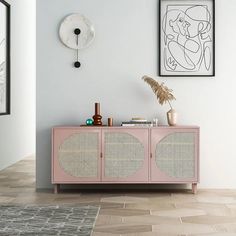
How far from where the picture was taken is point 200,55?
571cm

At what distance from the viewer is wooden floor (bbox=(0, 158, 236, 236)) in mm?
3893

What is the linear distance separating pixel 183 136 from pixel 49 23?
Answer: 176cm

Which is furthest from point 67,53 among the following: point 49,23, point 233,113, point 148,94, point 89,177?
point 233,113

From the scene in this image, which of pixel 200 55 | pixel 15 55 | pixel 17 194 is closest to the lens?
pixel 17 194

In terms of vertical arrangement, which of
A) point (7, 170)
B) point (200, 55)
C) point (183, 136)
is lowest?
point (7, 170)

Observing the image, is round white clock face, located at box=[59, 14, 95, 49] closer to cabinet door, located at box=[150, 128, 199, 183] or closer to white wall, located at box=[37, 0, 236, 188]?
white wall, located at box=[37, 0, 236, 188]

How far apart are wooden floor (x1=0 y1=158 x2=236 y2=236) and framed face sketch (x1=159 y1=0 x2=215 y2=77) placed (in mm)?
1239

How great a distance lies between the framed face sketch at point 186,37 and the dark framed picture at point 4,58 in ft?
7.80

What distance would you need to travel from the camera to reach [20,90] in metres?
8.39

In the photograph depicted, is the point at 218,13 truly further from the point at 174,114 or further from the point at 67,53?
the point at 67,53

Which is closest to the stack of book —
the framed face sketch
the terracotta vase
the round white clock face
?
the terracotta vase

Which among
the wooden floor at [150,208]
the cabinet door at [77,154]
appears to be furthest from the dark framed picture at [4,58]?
the cabinet door at [77,154]

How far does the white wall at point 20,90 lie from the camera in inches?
304

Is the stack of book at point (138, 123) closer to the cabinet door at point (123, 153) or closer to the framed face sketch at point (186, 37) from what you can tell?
the cabinet door at point (123, 153)
